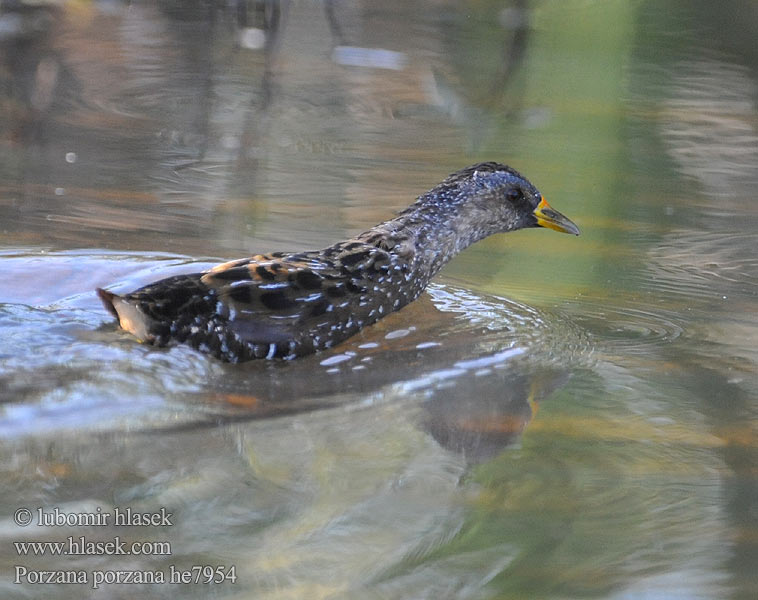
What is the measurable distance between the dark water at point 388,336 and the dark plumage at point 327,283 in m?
0.11

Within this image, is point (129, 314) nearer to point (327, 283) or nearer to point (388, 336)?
point (327, 283)

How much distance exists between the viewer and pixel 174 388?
3.89 m

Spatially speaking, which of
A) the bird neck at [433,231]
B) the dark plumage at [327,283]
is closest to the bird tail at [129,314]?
the dark plumage at [327,283]

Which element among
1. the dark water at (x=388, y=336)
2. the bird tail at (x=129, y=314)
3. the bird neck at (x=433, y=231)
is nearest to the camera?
the dark water at (x=388, y=336)

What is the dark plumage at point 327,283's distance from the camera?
4.26 m

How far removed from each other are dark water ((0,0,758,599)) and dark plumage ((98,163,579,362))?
11 cm

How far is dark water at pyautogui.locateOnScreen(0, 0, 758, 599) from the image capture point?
Answer: 8.97 feet

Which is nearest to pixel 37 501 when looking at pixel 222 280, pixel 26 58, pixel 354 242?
pixel 222 280

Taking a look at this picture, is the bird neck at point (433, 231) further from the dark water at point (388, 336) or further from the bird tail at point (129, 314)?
the bird tail at point (129, 314)

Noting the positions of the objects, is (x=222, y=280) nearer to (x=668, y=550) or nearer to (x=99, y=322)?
(x=99, y=322)

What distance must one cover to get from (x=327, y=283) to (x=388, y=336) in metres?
0.37

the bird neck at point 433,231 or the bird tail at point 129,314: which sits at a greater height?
the bird neck at point 433,231

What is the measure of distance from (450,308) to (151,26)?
6.90m

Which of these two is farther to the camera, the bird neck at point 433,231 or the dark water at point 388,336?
the bird neck at point 433,231
